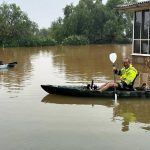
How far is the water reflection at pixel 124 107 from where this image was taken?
36.1 ft

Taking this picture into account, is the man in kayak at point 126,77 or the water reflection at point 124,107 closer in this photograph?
the water reflection at point 124,107

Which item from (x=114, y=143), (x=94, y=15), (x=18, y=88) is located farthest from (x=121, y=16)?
(x=114, y=143)

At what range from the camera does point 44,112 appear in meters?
12.1

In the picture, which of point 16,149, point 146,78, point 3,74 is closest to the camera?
point 16,149

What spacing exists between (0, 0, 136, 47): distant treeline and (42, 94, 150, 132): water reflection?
45.7 m

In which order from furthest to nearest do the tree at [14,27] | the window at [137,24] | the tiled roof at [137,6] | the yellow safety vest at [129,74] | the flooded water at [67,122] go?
the tree at [14,27], the window at [137,24], the tiled roof at [137,6], the yellow safety vest at [129,74], the flooded water at [67,122]

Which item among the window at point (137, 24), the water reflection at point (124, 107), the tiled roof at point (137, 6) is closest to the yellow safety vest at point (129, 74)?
the water reflection at point (124, 107)

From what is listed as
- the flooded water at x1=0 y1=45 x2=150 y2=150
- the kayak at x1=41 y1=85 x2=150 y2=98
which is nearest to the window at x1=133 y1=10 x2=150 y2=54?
the flooded water at x1=0 y1=45 x2=150 y2=150

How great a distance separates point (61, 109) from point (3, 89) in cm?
456

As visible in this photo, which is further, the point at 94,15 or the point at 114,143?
the point at 94,15

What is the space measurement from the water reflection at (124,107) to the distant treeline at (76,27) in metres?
45.7

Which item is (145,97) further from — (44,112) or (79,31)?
(79,31)

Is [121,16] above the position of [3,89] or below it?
above

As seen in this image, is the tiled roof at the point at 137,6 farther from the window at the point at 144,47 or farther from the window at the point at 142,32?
the window at the point at 144,47
